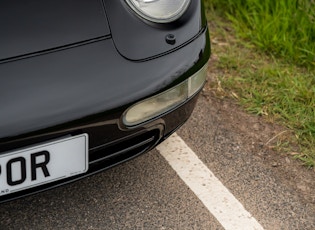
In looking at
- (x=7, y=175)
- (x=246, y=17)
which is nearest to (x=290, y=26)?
(x=246, y=17)

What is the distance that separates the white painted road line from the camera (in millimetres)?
2439

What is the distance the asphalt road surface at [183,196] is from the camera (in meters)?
2.38

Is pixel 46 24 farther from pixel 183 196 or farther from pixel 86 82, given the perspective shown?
pixel 183 196

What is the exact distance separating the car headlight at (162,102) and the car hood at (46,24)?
0.26m

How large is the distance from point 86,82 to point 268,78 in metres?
1.56

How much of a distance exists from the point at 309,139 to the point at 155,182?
0.78 metres

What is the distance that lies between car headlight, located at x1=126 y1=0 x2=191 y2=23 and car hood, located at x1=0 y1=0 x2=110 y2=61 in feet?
0.44

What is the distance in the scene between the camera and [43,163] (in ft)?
6.26

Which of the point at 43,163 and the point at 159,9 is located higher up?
the point at 159,9

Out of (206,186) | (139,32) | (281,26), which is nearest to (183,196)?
(206,186)

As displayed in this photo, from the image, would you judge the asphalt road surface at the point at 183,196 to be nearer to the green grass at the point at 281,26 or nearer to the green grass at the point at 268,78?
the green grass at the point at 268,78

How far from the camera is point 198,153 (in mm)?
2779

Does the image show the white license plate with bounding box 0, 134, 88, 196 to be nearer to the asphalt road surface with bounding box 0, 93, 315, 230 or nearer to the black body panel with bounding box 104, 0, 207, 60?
the black body panel with bounding box 104, 0, 207, 60

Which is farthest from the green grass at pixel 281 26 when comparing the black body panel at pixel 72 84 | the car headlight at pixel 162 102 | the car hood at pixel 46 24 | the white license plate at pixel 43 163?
the white license plate at pixel 43 163
